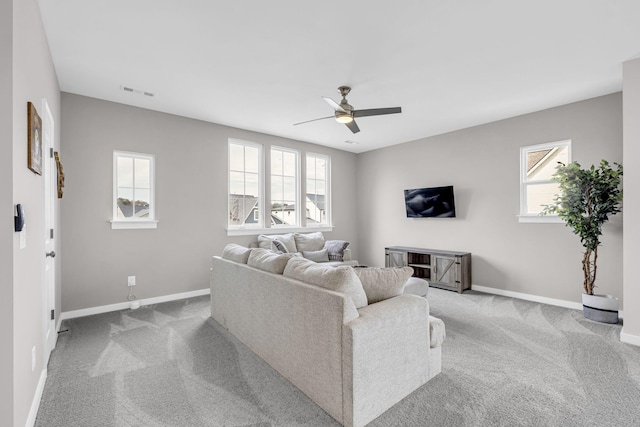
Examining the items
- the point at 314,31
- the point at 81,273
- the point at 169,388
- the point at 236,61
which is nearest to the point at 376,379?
the point at 169,388

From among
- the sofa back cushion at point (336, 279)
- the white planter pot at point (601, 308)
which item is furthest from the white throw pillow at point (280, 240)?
the white planter pot at point (601, 308)

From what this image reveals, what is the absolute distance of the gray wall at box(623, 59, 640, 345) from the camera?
2961 millimetres

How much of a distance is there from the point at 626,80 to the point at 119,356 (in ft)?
18.5

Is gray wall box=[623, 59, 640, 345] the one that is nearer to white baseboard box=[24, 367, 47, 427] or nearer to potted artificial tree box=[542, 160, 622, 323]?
potted artificial tree box=[542, 160, 622, 323]

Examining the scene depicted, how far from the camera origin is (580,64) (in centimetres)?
311

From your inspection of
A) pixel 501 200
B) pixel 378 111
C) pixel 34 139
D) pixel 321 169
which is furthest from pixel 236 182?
pixel 501 200

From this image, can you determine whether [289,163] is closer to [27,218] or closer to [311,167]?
[311,167]

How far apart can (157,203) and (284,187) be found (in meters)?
2.33

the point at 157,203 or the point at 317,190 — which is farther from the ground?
the point at 317,190

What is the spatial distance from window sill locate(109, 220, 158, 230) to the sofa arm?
143 inches

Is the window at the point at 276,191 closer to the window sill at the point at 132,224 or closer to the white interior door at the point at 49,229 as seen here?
the window sill at the point at 132,224

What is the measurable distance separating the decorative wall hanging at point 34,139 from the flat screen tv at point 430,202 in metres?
5.43

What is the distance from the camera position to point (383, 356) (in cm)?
191

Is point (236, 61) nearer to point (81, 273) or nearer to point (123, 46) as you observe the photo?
point (123, 46)
